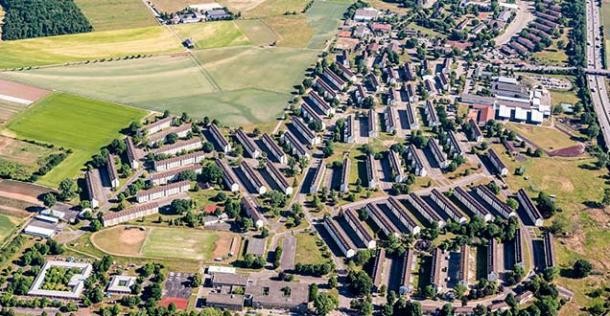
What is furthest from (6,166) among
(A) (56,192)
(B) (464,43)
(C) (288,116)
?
(B) (464,43)

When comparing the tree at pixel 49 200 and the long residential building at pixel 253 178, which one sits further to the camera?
the long residential building at pixel 253 178

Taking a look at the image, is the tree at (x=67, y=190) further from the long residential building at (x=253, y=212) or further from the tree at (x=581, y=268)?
the tree at (x=581, y=268)

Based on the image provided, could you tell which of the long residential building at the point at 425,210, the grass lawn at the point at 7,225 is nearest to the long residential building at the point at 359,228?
the long residential building at the point at 425,210

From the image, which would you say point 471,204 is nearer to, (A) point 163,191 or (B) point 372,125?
(B) point 372,125

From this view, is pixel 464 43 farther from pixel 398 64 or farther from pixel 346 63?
pixel 346 63

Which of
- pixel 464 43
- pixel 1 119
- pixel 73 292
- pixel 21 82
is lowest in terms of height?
pixel 73 292

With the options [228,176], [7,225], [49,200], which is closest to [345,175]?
[228,176]
